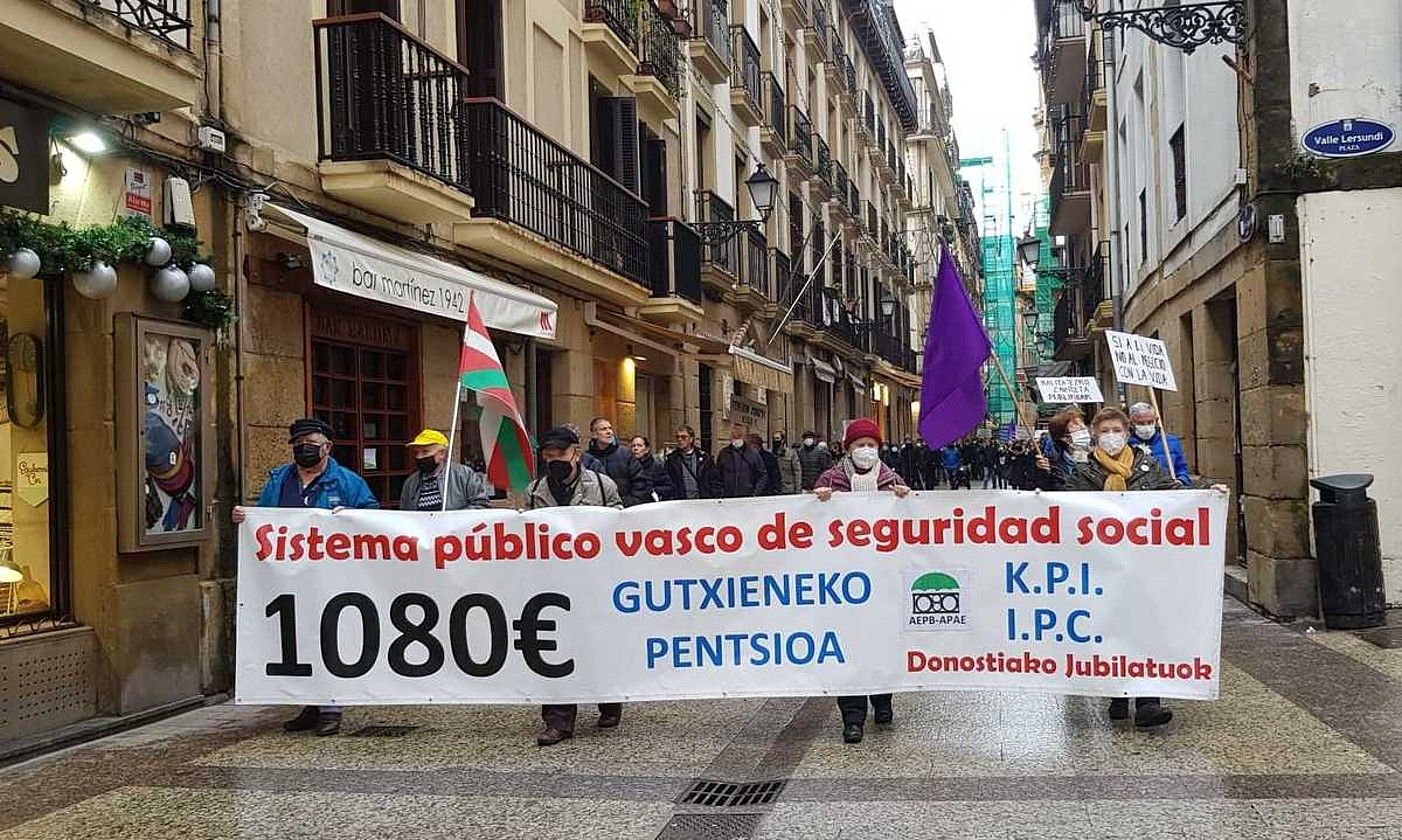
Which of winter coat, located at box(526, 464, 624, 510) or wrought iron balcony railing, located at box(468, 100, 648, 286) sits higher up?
wrought iron balcony railing, located at box(468, 100, 648, 286)

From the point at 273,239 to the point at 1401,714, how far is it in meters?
7.32

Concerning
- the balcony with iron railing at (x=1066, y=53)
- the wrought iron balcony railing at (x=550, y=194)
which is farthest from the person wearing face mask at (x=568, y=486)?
the balcony with iron railing at (x=1066, y=53)

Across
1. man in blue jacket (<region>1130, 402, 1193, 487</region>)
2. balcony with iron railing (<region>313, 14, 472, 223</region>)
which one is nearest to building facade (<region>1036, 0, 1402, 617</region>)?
man in blue jacket (<region>1130, 402, 1193, 487</region>)

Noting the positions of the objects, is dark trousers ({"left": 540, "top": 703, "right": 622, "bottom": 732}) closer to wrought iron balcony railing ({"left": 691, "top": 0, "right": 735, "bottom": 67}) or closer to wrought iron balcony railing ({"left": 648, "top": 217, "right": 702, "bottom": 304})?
wrought iron balcony railing ({"left": 648, "top": 217, "right": 702, "bottom": 304})

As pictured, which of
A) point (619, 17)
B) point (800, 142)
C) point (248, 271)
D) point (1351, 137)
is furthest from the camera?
point (800, 142)

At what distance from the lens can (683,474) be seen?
15359mm

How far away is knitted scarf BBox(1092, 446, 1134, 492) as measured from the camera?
7.38 metres

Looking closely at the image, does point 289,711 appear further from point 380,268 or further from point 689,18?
point 689,18

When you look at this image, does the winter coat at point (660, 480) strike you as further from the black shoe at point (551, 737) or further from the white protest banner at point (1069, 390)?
the black shoe at point (551, 737)

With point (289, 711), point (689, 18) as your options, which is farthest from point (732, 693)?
point (689, 18)

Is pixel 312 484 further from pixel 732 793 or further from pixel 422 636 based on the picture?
pixel 732 793

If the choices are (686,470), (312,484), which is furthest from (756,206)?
(312,484)

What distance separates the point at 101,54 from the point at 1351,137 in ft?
28.7

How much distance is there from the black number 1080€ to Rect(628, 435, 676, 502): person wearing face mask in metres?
6.79
